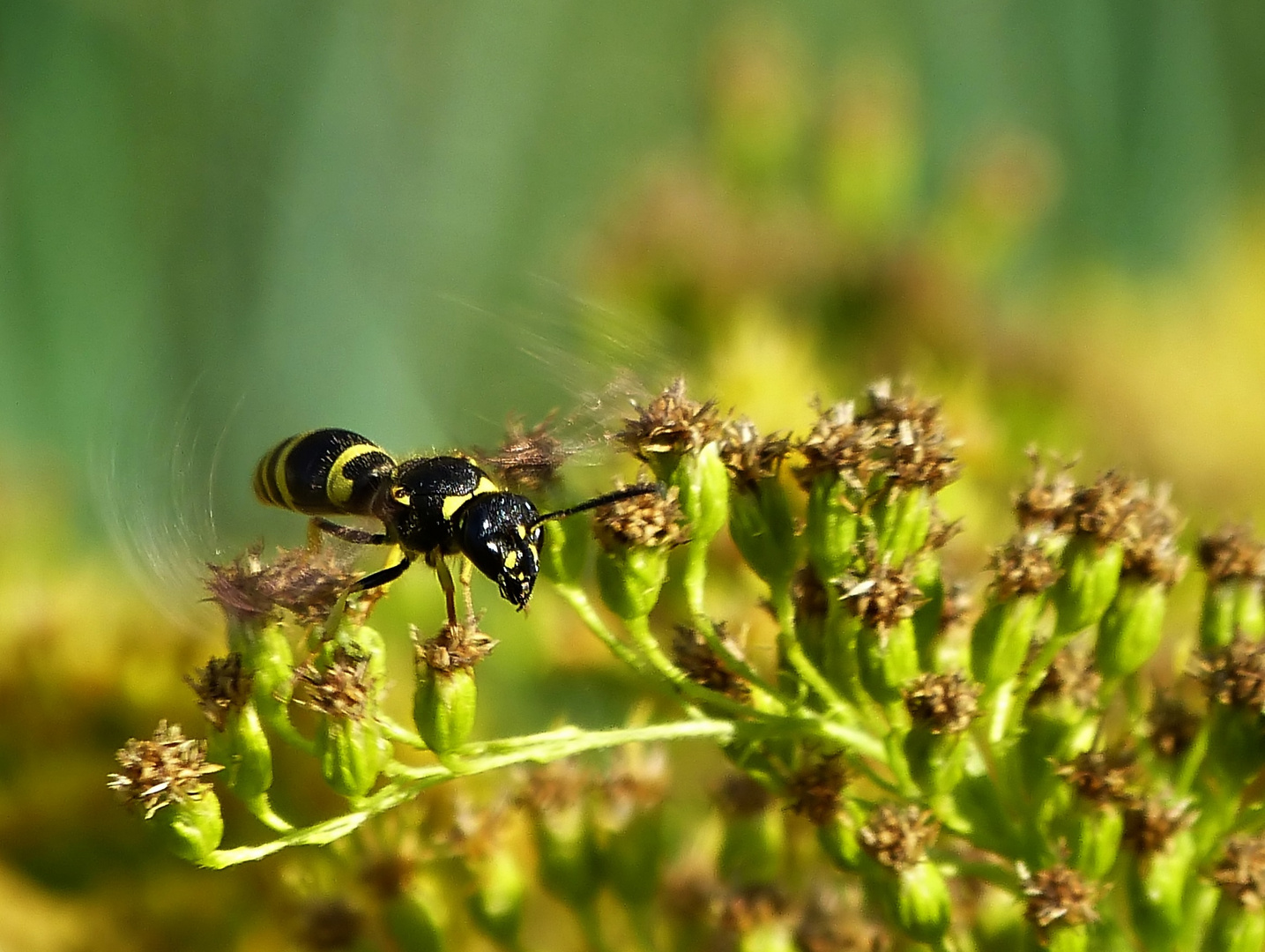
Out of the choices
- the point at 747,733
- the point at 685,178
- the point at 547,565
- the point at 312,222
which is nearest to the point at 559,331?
the point at 547,565

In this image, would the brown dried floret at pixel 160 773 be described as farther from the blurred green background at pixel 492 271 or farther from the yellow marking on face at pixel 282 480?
the yellow marking on face at pixel 282 480

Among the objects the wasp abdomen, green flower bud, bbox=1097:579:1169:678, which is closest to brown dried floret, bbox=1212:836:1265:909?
green flower bud, bbox=1097:579:1169:678

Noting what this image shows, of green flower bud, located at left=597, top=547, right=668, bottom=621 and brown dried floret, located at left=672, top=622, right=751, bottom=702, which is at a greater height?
green flower bud, located at left=597, top=547, right=668, bottom=621

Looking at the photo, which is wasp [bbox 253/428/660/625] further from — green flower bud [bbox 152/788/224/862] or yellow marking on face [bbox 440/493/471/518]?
green flower bud [bbox 152/788/224/862]

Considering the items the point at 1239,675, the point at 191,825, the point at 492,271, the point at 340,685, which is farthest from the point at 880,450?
the point at 492,271

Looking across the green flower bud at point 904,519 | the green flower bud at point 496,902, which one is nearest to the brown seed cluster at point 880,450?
the green flower bud at point 904,519

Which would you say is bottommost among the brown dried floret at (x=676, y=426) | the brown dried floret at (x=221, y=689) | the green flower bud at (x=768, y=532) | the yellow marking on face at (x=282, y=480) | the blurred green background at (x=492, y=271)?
the brown dried floret at (x=221, y=689)
